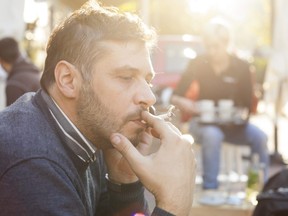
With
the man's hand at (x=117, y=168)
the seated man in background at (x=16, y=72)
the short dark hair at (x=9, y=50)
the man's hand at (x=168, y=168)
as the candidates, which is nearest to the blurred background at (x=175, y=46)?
the seated man in background at (x=16, y=72)

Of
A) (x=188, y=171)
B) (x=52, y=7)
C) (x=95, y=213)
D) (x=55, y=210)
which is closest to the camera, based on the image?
(x=55, y=210)

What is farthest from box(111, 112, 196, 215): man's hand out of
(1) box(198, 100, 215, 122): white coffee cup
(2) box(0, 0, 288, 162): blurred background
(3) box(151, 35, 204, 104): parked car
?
(3) box(151, 35, 204, 104): parked car

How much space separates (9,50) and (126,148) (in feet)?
15.3

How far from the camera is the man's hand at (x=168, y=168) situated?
2.02 metres

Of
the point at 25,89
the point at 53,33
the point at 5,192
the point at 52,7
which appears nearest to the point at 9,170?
the point at 5,192

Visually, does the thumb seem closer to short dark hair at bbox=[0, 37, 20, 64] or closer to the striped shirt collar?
the striped shirt collar

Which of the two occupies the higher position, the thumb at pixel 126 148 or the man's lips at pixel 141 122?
the man's lips at pixel 141 122

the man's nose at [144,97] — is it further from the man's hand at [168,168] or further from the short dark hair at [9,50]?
the short dark hair at [9,50]

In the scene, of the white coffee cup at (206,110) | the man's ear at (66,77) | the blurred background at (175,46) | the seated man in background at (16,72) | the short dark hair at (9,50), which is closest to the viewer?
the man's ear at (66,77)

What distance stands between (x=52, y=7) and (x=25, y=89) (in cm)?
958

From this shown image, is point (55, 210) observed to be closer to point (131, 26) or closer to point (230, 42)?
point (131, 26)

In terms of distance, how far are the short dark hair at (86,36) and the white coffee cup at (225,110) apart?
4.31 m

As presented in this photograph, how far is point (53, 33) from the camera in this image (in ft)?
7.20

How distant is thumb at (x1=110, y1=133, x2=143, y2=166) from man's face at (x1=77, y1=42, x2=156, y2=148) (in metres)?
0.03
